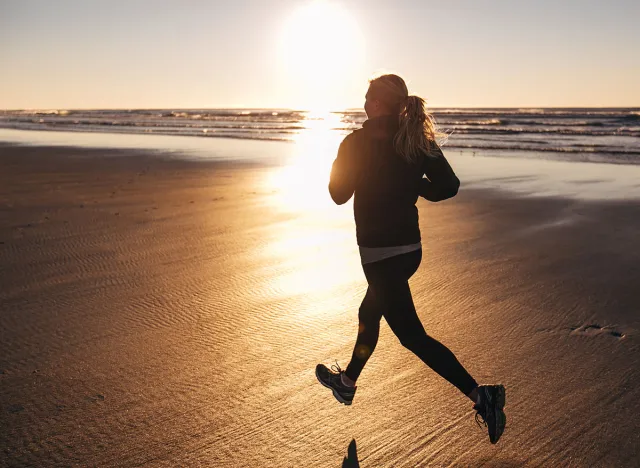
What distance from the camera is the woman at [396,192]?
280cm

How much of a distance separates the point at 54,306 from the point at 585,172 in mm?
14417

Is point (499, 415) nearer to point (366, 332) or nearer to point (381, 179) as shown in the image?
point (366, 332)

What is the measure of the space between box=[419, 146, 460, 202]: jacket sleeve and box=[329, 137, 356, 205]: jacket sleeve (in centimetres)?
38

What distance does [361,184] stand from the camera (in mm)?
2867

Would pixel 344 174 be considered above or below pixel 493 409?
→ above

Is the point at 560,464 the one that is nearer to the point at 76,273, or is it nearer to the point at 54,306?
the point at 54,306

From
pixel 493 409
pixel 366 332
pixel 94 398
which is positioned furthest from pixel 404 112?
pixel 94 398

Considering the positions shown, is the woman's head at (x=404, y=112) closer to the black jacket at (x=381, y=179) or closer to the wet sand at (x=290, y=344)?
the black jacket at (x=381, y=179)

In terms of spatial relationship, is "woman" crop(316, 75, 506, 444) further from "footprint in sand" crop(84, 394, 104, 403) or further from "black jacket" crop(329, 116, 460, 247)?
Answer: "footprint in sand" crop(84, 394, 104, 403)

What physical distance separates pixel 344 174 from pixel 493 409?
1.46 meters

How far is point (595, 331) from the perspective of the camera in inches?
173

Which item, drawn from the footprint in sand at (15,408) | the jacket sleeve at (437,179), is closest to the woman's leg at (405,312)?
the jacket sleeve at (437,179)

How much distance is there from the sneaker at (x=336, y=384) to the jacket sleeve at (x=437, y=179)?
48.5 inches

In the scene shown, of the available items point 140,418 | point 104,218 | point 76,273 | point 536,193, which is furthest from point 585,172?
point 140,418
